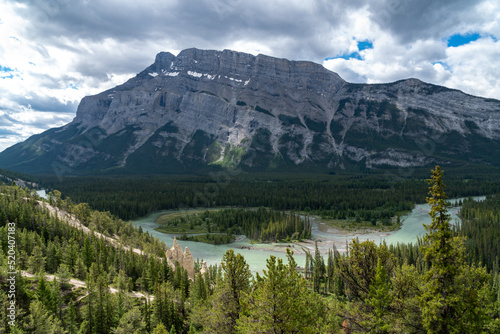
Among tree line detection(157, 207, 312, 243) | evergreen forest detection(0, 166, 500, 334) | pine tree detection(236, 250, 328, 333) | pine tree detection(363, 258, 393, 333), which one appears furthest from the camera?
tree line detection(157, 207, 312, 243)

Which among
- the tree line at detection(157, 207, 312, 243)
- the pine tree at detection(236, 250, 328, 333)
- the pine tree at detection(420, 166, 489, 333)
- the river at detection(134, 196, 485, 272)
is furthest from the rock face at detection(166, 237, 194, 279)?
the pine tree at detection(420, 166, 489, 333)

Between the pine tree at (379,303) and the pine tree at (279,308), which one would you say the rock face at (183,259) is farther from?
the pine tree at (279,308)

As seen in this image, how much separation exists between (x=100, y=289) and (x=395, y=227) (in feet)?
395

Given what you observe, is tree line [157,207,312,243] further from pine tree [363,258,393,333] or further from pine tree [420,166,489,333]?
pine tree [420,166,489,333]

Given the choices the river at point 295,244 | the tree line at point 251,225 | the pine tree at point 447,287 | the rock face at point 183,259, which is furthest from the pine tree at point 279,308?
the tree line at point 251,225

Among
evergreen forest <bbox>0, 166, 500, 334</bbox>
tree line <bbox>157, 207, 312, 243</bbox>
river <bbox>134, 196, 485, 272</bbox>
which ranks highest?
evergreen forest <bbox>0, 166, 500, 334</bbox>

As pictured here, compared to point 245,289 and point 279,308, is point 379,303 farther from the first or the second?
point 245,289

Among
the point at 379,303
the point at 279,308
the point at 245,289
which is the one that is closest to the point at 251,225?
the point at 245,289

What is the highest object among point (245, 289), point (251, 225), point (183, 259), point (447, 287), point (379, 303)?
point (447, 287)

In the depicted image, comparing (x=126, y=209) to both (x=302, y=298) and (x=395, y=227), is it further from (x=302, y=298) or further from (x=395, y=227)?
(x=302, y=298)

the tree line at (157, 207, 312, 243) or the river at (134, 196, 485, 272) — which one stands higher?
the tree line at (157, 207, 312, 243)

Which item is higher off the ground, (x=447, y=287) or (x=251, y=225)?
(x=447, y=287)

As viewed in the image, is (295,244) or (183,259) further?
(295,244)

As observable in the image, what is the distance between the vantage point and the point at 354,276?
88.5 feet
